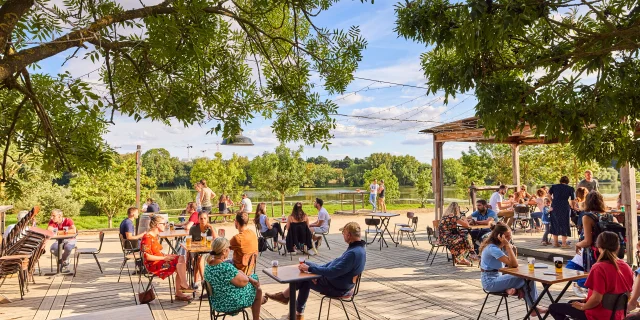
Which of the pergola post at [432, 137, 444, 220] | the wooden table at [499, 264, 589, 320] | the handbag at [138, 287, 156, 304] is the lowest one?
the handbag at [138, 287, 156, 304]

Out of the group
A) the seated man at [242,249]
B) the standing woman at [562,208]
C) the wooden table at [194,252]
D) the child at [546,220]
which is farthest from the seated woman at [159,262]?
the child at [546,220]

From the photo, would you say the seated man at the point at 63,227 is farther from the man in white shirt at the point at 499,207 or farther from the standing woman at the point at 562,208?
the standing woman at the point at 562,208

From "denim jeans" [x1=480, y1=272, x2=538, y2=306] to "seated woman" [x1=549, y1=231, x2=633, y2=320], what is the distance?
880 millimetres

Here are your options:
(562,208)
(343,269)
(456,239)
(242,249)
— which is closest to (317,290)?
(343,269)

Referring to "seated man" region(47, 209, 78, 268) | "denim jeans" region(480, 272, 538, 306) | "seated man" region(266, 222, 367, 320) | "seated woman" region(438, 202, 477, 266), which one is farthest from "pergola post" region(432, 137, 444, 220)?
"seated man" region(47, 209, 78, 268)

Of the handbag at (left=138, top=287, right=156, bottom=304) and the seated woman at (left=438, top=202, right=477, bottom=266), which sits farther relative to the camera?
the seated woman at (left=438, top=202, right=477, bottom=266)

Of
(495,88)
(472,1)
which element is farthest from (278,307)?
(472,1)

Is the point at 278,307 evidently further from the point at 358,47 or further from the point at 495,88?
the point at 495,88

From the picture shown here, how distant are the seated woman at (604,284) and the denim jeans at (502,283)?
34.7 inches

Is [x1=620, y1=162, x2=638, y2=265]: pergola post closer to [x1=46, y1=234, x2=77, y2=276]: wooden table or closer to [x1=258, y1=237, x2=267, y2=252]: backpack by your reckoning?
[x1=258, y1=237, x2=267, y2=252]: backpack

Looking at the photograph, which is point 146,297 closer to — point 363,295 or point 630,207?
point 363,295

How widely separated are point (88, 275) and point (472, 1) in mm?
7625

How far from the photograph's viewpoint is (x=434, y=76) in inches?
145

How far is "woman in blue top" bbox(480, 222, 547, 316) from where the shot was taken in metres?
4.75
